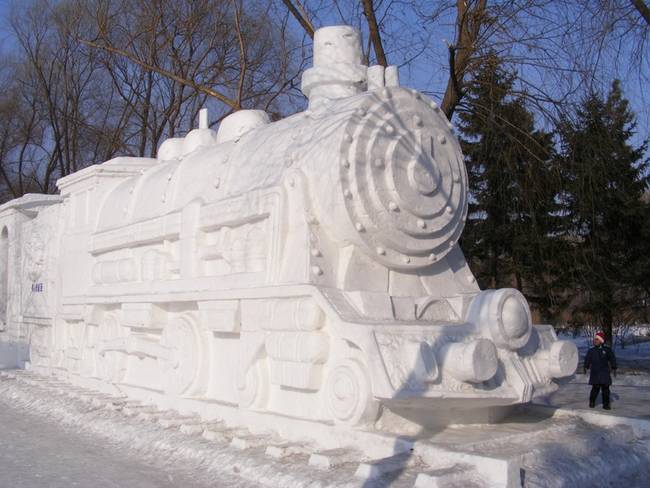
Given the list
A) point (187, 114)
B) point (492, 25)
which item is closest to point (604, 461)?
point (492, 25)

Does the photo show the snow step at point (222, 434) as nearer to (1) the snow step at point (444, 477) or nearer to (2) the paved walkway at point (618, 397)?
(1) the snow step at point (444, 477)

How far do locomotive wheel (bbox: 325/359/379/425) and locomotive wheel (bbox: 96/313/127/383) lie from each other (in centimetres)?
428

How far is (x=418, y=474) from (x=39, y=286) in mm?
9874

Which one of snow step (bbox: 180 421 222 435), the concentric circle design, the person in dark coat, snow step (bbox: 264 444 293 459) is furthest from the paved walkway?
snow step (bbox: 180 421 222 435)

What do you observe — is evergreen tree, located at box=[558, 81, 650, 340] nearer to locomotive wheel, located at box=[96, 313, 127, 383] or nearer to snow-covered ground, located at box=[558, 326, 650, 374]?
snow-covered ground, located at box=[558, 326, 650, 374]

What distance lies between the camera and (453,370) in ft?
18.7

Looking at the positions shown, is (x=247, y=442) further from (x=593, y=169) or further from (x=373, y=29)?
(x=373, y=29)

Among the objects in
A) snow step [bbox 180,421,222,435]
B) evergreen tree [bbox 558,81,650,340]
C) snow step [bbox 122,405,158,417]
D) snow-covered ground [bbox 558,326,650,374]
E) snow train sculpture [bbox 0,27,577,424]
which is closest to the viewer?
snow train sculpture [bbox 0,27,577,424]

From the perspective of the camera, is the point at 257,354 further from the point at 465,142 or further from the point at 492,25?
the point at 465,142

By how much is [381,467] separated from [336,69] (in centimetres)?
427

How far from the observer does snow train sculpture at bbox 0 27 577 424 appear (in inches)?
232

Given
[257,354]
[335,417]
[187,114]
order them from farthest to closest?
1. [187,114]
2. [257,354]
3. [335,417]

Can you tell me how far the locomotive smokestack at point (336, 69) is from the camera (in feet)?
25.6

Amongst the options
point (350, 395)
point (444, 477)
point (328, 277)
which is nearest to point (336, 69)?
point (328, 277)
